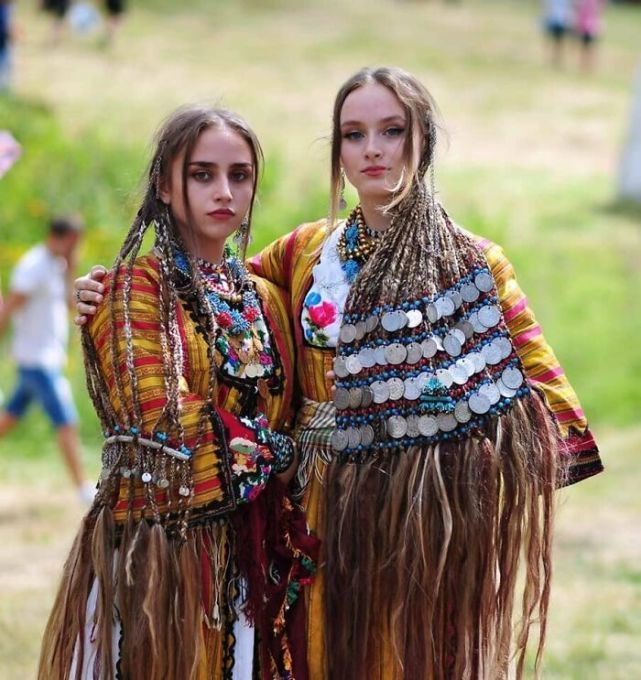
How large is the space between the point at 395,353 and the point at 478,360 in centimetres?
20

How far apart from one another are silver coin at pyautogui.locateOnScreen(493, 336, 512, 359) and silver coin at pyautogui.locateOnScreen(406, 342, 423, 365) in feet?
0.62

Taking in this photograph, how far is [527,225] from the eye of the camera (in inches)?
511

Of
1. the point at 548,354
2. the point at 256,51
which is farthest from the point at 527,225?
the point at 548,354

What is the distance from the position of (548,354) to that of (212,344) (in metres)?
0.84

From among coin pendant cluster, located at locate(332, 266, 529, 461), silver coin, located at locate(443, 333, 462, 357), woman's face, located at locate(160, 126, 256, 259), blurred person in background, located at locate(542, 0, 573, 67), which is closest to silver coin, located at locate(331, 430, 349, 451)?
coin pendant cluster, located at locate(332, 266, 529, 461)

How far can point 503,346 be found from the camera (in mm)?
3422

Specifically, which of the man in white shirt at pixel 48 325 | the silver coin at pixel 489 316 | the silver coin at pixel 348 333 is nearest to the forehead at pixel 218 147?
the silver coin at pixel 348 333

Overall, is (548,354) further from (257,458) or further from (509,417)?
(257,458)

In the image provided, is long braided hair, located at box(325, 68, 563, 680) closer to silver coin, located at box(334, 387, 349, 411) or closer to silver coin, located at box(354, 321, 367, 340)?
silver coin, located at box(354, 321, 367, 340)

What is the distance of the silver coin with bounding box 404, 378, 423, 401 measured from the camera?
3361 millimetres

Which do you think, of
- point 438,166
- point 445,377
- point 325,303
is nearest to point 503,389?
point 445,377

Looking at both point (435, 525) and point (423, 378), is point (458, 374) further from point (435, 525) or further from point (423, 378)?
point (435, 525)

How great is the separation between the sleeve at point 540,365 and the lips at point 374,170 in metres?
0.32

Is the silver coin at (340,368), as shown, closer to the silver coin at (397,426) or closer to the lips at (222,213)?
the silver coin at (397,426)
